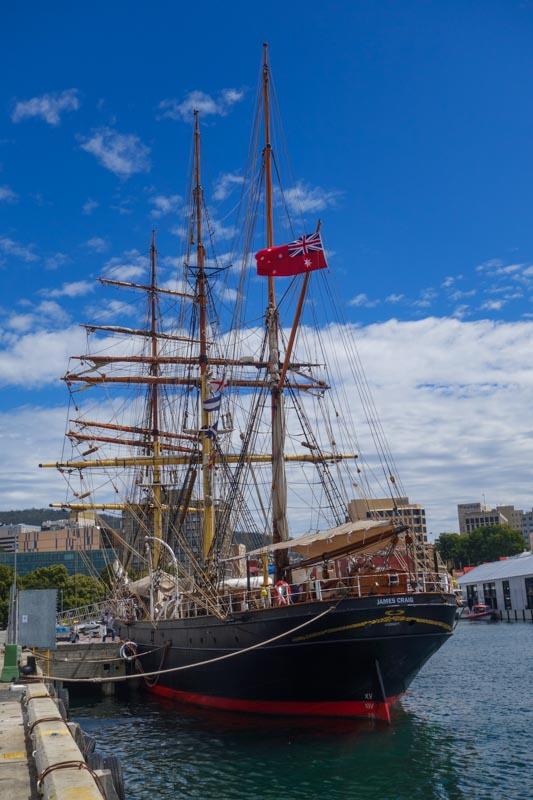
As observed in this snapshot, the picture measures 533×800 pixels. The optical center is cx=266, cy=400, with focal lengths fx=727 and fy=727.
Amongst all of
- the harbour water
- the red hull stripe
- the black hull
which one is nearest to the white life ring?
the harbour water

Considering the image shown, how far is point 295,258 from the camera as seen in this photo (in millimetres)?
26672

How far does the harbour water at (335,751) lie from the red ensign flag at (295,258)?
15.3 m

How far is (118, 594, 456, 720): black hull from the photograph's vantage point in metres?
21.4

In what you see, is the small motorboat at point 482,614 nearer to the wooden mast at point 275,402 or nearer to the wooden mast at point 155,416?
the wooden mast at point 155,416

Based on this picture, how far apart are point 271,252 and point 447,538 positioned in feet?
421

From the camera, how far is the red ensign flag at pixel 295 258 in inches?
1035

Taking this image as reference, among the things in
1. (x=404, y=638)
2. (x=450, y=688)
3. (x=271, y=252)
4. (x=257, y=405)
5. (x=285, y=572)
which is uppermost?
(x=271, y=252)

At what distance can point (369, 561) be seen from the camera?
24.3m

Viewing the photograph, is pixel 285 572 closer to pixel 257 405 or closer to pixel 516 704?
pixel 257 405

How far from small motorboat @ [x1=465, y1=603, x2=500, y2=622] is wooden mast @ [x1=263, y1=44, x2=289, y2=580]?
213 feet

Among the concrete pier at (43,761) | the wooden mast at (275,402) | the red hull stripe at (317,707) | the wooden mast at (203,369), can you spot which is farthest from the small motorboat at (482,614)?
the concrete pier at (43,761)

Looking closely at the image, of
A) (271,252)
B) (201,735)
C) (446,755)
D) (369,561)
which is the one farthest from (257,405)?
(446,755)

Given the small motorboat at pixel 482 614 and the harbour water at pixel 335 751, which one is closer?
the harbour water at pixel 335 751

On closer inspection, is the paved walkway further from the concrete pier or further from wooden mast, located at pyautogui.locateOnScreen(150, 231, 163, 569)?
wooden mast, located at pyautogui.locateOnScreen(150, 231, 163, 569)
